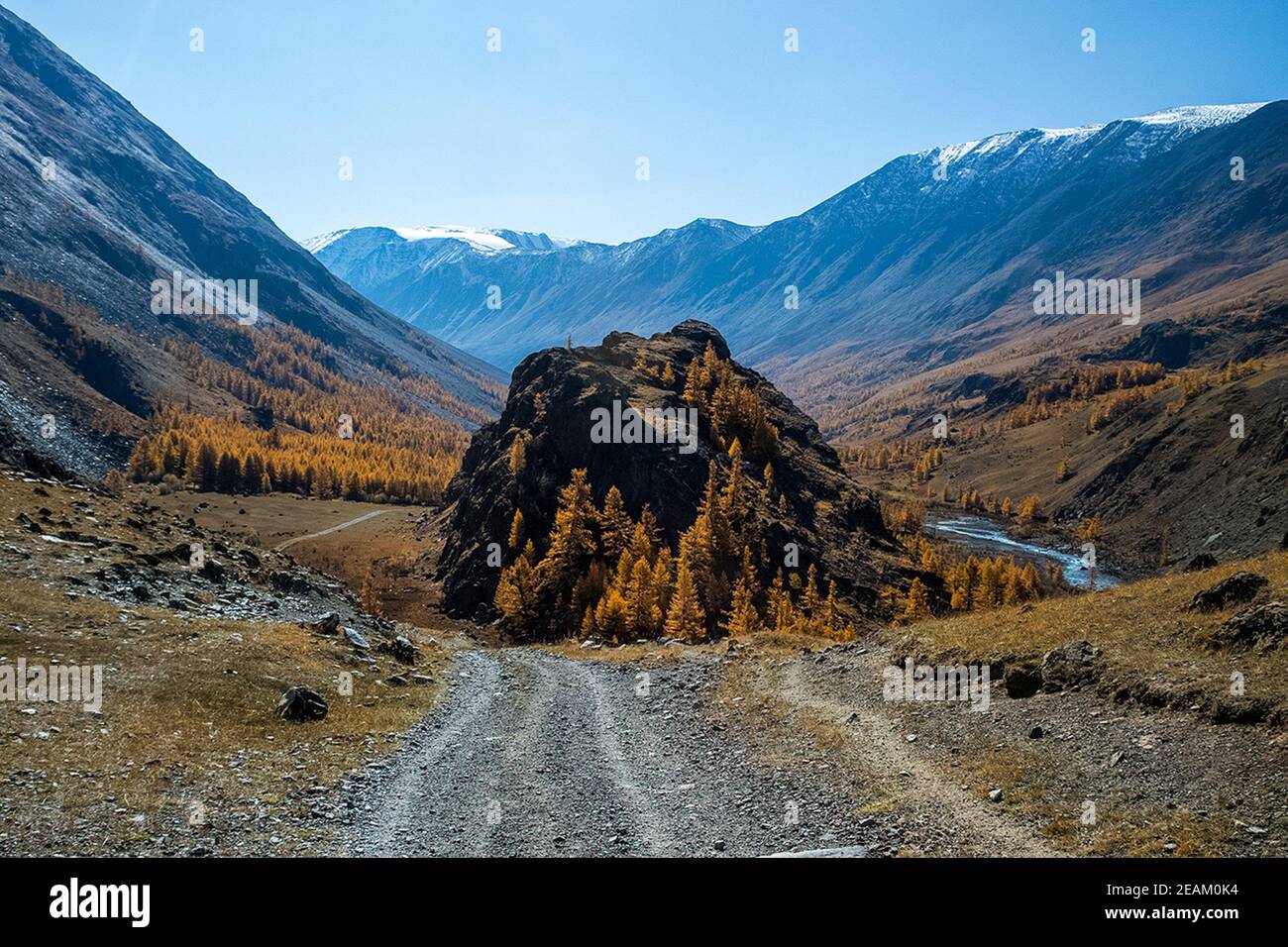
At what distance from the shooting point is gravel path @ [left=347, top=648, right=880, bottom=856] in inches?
711

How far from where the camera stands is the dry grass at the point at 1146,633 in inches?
754

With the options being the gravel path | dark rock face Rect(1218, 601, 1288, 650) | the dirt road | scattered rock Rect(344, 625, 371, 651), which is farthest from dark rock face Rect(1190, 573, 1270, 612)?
the dirt road

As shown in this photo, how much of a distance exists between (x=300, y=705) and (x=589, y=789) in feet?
38.4

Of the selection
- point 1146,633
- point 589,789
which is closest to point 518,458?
point 589,789

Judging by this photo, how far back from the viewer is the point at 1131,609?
26234 millimetres

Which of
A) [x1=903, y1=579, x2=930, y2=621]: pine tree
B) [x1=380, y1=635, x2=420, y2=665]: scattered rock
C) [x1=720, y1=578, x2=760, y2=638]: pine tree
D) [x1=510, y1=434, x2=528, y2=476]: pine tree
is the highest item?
[x1=510, y1=434, x2=528, y2=476]: pine tree

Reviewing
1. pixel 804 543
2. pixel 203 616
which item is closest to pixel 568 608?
pixel 804 543

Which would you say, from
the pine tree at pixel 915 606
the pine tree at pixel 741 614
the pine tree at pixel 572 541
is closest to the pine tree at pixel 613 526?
the pine tree at pixel 572 541

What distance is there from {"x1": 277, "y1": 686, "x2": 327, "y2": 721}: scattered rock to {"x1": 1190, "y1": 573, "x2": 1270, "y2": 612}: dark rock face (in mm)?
29761

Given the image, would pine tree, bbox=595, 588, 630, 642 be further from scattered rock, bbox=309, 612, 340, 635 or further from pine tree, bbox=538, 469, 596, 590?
scattered rock, bbox=309, 612, 340, 635

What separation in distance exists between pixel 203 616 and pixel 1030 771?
36.0 metres

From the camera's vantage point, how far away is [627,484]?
8906 centimetres

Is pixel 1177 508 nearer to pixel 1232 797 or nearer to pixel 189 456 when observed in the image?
pixel 1232 797
